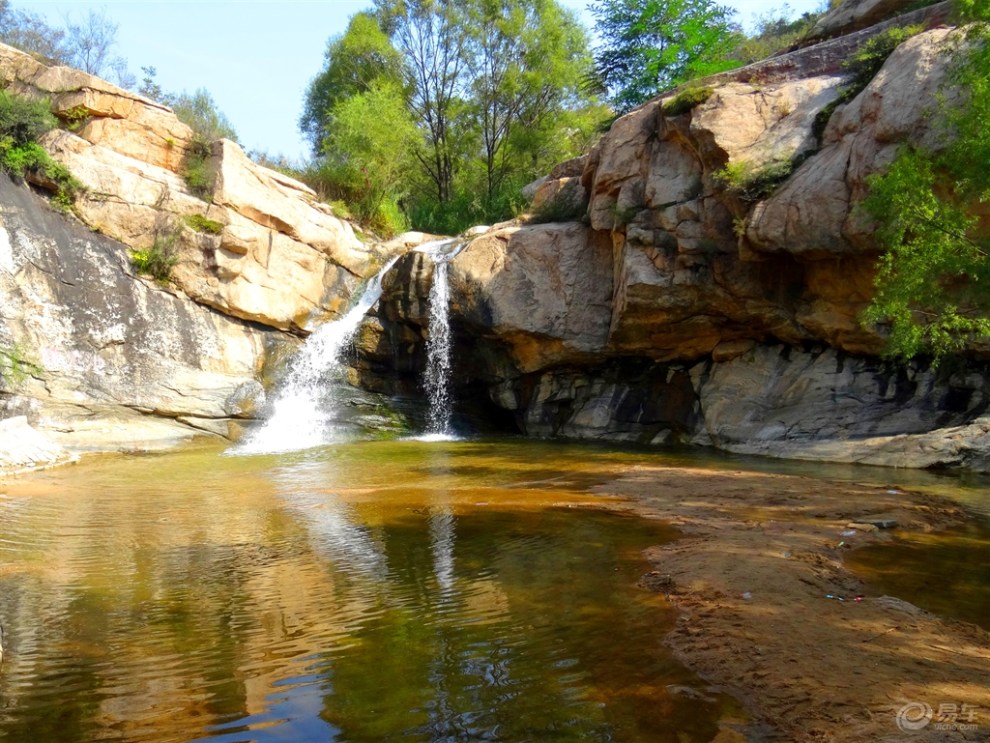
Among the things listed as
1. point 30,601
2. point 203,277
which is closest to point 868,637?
point 30,601

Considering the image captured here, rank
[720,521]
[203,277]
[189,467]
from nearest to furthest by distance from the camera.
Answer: [720,521], [189,467], [203,277]

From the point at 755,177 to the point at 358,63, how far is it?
24947mm

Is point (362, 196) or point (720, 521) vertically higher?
point (362, 196)

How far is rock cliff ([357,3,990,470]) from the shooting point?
1296 cm

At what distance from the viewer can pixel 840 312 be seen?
1445 centimetres

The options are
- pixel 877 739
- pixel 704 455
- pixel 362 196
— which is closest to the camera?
pixel 877 739

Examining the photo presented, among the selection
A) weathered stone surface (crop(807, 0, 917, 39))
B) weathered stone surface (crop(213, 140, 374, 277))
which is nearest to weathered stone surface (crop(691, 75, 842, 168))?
weathered stone surface (crop(807, 0, 917, 39))

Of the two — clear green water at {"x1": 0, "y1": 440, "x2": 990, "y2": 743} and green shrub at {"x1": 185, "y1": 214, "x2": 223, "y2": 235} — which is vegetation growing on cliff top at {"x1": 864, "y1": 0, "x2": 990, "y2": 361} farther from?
green shrub at {"x1": 185, "y1": 214, "x2": 223, "y2": 235}

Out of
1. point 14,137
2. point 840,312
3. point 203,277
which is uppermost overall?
point 14,137

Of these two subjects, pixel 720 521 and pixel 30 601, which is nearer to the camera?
pixel 30 601

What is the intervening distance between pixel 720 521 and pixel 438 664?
176 inches

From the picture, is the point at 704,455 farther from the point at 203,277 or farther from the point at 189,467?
the point at 203,277

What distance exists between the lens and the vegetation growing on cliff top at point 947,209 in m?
7.93

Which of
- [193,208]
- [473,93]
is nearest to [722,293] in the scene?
[193,208]
